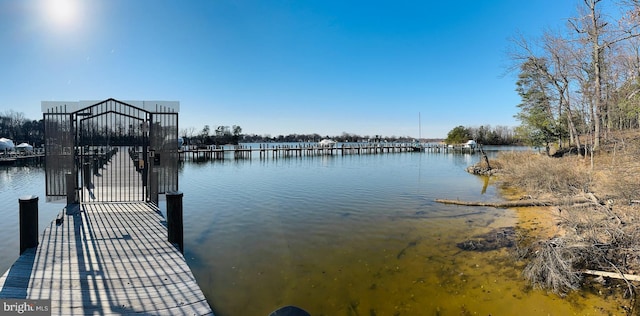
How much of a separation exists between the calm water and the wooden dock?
2.87 ft

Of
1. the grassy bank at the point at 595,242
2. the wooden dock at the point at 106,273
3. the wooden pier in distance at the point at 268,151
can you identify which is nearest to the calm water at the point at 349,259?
the grassy bank at the point at 595,242

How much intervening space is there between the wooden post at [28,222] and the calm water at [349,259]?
1143mm

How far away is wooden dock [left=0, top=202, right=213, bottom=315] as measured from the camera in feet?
13.4

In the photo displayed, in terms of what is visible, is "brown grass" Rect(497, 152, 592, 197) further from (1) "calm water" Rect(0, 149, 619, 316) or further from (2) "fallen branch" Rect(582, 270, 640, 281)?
(2) "fallen branch" Rect(582, 270, 640, 281)

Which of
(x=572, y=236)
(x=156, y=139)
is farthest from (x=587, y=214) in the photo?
(x=156, y=139)

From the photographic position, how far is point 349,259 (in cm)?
739

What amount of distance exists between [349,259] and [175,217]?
3.87m

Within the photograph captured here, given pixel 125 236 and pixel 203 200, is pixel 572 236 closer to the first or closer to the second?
pixel 125 236

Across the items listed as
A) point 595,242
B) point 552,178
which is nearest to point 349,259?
point 595,242

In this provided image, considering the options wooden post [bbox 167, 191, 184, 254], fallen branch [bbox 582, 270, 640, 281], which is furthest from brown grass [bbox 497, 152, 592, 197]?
wooden post [bbox 167, 191, 184, 254]

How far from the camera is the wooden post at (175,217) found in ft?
20.9

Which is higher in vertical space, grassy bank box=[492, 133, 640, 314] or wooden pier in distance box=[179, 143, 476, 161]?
wooden pier in distance box=[179, 143, 476, 161]

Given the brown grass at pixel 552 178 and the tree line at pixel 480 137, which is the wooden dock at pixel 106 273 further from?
the tree line at pixel 480 137

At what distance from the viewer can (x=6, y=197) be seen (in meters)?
13.6
